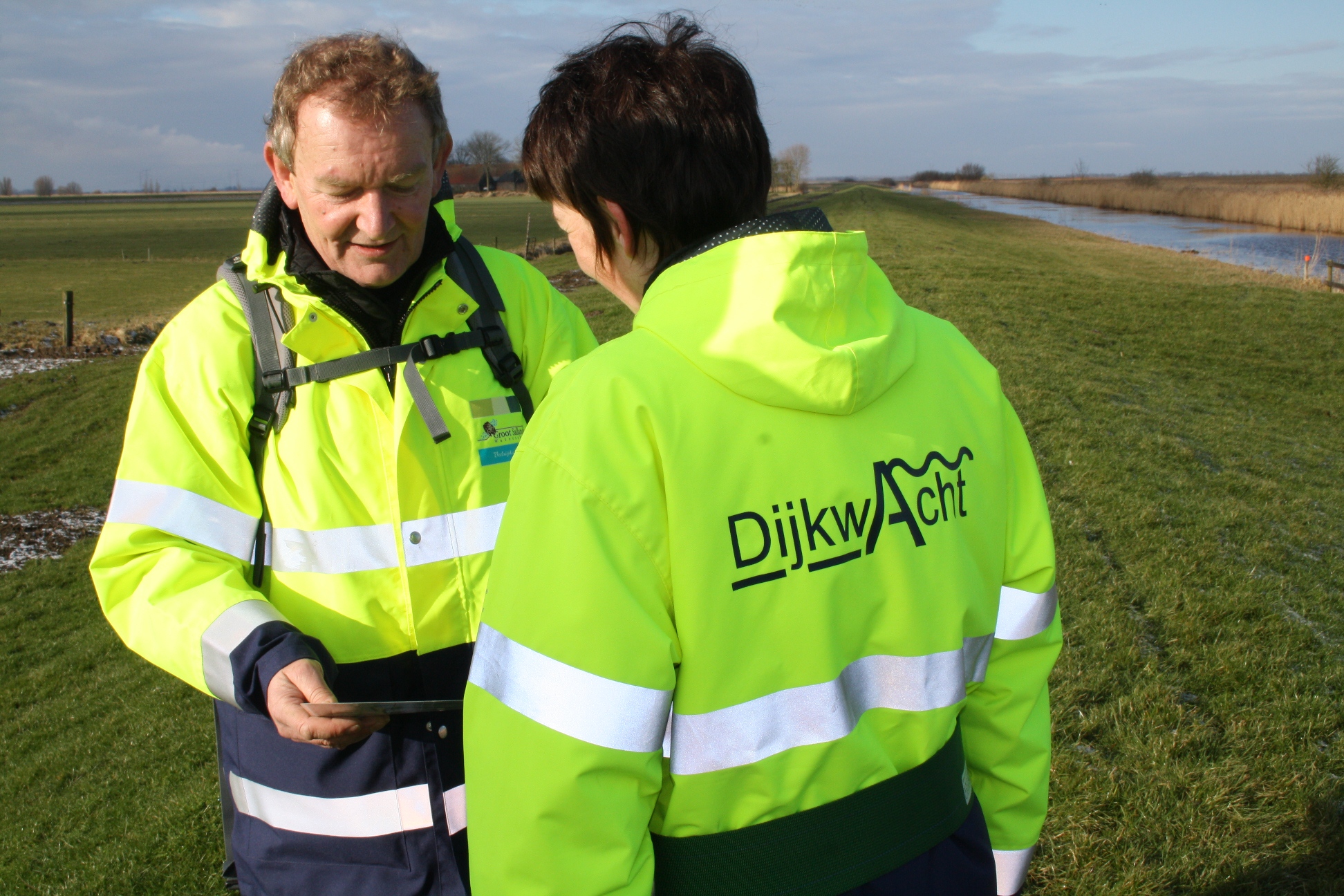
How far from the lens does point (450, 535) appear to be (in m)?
2.00

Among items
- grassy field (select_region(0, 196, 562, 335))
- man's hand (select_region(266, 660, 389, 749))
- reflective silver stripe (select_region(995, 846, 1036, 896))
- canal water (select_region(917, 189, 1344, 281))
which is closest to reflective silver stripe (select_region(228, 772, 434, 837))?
man's hand (select_region(266, 660, 389, 749))

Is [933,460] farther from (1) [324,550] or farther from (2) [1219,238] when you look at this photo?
(2) [1219,238]

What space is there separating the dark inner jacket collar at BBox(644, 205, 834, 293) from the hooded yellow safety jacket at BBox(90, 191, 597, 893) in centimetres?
93

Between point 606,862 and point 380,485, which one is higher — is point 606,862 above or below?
below

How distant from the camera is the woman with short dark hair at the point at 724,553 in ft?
3.60

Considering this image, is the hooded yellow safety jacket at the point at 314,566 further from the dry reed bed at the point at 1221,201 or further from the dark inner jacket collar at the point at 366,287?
the dry reed bed at the point at 1221,201

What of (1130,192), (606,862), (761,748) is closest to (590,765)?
(606,862)

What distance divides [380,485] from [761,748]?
1.14 metres

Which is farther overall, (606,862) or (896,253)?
(896,253)

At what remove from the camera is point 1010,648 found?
1550 millimetres

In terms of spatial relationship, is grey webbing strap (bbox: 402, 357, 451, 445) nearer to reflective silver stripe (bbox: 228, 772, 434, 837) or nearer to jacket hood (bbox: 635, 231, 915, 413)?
reflective silver stripe (bbox: 228, 772, 434, 837)

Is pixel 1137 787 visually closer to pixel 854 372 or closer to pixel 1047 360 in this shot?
pixel 854 372

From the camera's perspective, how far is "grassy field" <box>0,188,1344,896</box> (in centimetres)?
315

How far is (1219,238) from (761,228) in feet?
148
